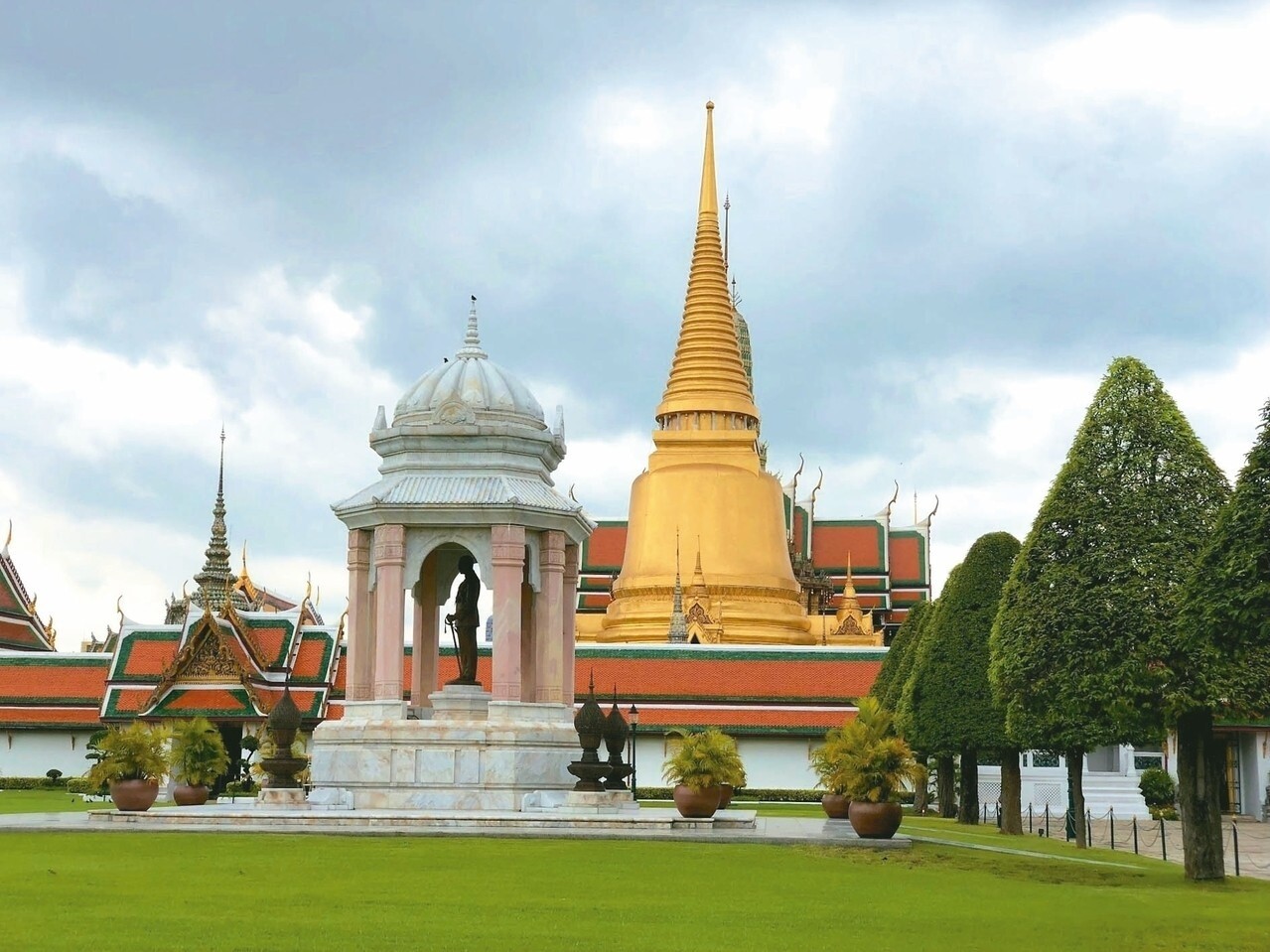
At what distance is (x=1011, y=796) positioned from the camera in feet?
108

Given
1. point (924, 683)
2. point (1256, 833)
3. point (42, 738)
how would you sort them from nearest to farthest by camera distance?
point (924, 683) < point (1256, 833) < point (42, 738)

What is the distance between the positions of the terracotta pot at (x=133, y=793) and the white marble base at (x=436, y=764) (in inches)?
105

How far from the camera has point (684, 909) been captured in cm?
1570

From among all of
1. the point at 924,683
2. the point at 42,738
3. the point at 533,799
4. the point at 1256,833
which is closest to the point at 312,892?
the point at 533,799

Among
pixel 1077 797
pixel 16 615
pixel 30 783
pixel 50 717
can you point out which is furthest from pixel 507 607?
pixel 16 615

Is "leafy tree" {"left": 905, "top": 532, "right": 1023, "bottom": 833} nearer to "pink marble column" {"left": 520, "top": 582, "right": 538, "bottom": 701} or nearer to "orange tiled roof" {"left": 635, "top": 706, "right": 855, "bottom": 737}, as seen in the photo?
"pink marble column" {"left": 520, "top": 582, "right": 538, "bottom": 701}

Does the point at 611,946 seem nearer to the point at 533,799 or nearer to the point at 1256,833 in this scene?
the point at 533,799

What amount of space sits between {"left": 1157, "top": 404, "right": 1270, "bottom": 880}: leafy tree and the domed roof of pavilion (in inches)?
526

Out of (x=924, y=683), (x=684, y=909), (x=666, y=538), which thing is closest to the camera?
(x=684, y=909)

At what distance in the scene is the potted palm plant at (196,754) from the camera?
102 ft

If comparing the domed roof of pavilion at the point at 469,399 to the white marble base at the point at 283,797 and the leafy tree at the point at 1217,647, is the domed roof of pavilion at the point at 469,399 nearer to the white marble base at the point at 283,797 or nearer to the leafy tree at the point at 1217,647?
the white marble base at the point at 283,797

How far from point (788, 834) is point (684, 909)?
9068mm

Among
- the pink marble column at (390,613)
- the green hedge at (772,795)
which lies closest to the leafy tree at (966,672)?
the green hedge at (772,795)

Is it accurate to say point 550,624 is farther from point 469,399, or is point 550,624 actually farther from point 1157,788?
point 1157,788
